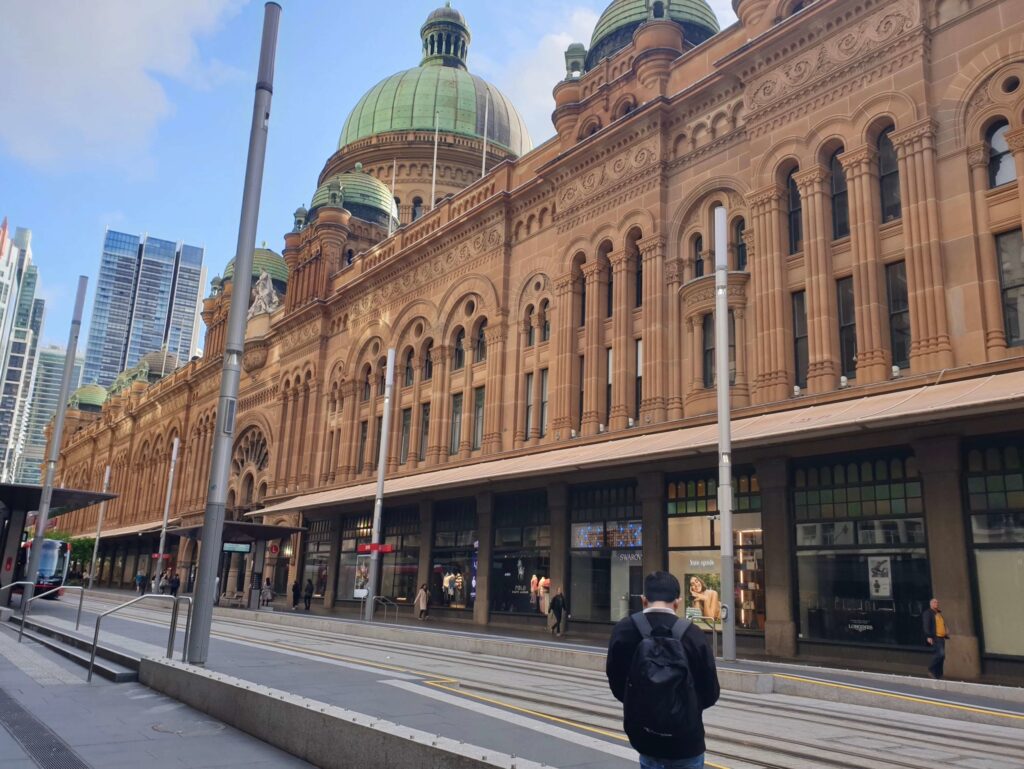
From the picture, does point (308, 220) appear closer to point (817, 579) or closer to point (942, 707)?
point (817, 579)

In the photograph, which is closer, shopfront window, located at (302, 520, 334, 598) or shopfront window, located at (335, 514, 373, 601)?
shopfront window, located at (335, 514, 373, 601)

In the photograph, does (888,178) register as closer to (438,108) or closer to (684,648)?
(684,648)

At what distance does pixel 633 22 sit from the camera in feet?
118

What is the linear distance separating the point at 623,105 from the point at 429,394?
15.9 metres

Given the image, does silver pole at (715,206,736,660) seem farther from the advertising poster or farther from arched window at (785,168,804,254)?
arched window at (785,168,804,254)

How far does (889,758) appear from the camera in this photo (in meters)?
8.98

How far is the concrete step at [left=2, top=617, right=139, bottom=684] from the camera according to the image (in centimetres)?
1252

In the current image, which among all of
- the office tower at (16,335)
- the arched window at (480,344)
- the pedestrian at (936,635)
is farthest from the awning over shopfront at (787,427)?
the office tower at (16,335)

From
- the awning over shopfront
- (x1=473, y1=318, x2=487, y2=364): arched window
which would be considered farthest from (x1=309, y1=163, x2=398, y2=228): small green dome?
the awning over shopfront

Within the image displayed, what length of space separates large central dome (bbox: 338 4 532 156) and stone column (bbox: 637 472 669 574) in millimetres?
46728

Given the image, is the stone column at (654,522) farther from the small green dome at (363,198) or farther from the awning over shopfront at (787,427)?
the small green dome at (363,198)

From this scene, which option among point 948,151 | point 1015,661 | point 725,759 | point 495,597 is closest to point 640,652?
point 725,759

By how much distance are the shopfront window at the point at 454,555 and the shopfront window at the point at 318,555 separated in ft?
32.4

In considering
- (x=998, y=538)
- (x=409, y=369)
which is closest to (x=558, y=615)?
(x=998, y=538)
